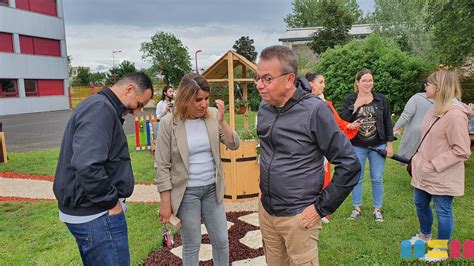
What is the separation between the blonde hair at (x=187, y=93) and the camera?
284 centimetres

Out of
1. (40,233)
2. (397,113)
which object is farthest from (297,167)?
(397,113)

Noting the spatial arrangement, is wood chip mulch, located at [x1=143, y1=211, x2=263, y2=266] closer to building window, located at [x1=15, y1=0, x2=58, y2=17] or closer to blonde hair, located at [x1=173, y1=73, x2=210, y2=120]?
blonde hair, located at [x1=173, y1=73, x2=210, y2=120]

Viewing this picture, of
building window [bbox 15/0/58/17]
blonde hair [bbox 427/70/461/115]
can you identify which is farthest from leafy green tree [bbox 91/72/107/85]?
blonde hair [bbox 427/70/461/115]

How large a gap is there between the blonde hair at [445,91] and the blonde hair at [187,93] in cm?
222

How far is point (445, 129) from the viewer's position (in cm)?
336

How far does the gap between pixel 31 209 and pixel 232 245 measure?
12.4ft

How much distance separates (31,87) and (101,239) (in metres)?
31.5

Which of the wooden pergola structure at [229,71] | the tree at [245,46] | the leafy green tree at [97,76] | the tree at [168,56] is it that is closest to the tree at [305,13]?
the tree at [245,46]

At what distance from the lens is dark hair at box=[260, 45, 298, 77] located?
7.06 ft

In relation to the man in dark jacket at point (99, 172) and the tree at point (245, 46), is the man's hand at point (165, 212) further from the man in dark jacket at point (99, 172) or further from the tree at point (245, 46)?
the tree at point (245, 46)

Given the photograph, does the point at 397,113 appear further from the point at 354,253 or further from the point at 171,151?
the point at 171,151

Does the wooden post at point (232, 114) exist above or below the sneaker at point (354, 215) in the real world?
above

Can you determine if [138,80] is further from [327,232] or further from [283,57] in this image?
[327,232]

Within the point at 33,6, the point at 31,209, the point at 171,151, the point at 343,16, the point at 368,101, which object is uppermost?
the point at 33,6
